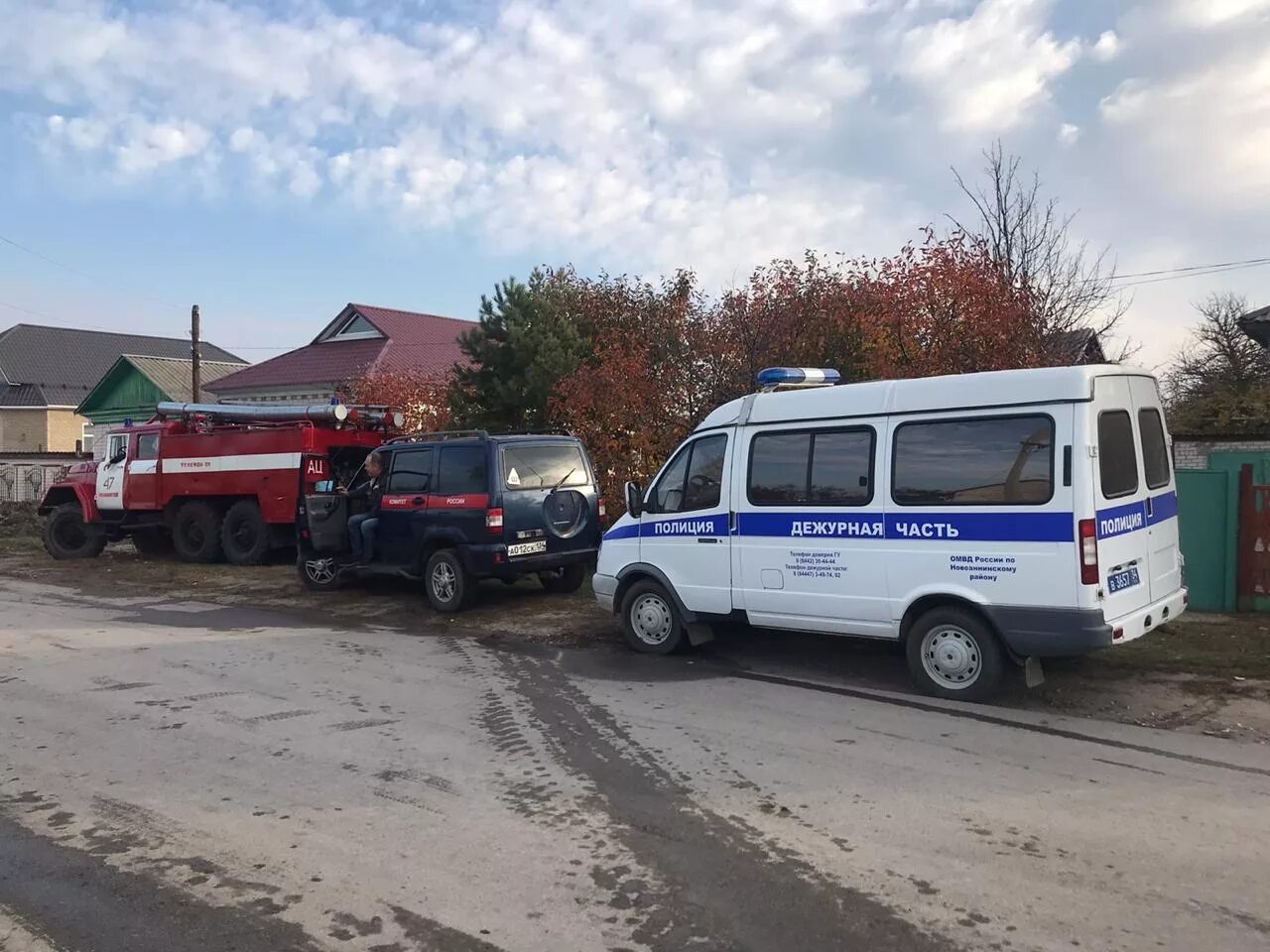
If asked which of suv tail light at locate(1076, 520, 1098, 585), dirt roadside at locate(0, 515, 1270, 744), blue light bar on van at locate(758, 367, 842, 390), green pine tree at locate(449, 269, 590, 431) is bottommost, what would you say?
dirt roadside at locate(0, 515, 1270, 744)

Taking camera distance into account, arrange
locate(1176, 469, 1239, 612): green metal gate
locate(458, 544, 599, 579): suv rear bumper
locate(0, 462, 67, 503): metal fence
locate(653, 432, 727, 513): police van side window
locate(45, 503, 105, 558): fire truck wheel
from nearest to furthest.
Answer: locate(653, 432, 727, 513): police van side window, locate(1176, 469, 1239, 612): green metal gate, locate(458, 544, 599, 579): suv rear bumper, locate(45, 503, 105, 558): fire truck wheel, locate(0, 462, 67, 503): metal fence

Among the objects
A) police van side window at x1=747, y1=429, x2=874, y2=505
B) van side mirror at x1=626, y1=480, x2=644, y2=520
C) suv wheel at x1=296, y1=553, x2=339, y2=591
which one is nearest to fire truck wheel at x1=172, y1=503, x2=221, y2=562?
suv wheel at x1=296, y1=553, x2=339, y2=591

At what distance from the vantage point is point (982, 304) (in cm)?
1249

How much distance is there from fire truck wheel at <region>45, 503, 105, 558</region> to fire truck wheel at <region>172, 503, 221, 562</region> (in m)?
2.21

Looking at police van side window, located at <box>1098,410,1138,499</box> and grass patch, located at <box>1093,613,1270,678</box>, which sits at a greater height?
police van side window, located at <box>1098,410,1138,499</box>

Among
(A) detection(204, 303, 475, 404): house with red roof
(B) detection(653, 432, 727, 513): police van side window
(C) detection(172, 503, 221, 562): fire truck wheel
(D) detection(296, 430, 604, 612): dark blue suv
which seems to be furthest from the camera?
(A) detection(204, 303, 475, 404): house with red roof

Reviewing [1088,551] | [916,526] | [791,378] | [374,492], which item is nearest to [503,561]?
[374,492]

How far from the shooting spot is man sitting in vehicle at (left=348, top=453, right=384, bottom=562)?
12430 millimetres

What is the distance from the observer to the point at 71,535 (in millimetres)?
19516

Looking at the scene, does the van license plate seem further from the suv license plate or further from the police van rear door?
the suv license plate

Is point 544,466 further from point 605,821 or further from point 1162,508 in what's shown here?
point 605,821

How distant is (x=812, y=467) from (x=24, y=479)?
1253 inches

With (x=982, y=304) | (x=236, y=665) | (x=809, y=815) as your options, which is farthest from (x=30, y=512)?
(x=809, y=815)

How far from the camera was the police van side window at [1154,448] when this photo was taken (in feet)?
23.6
